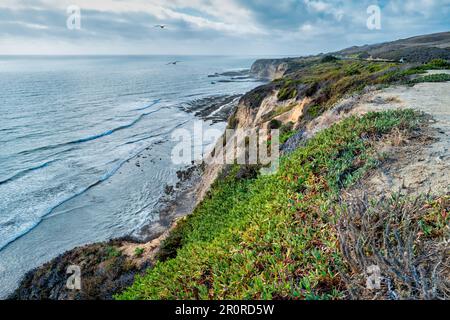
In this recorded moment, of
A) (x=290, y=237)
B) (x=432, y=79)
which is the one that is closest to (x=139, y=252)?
(x=290, y=237)

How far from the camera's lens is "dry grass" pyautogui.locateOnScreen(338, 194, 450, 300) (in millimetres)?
3795

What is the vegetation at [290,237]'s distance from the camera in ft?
15.5

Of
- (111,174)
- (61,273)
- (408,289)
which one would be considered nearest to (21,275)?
(61,273)

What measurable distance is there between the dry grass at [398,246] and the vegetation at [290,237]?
1.01ft

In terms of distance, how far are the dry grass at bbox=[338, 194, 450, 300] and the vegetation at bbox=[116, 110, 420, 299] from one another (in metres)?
0.31

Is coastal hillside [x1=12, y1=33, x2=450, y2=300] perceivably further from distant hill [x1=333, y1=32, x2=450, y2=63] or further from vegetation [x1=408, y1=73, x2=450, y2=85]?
distant hill [x1=333, y1=32, x2=450, y2=63]

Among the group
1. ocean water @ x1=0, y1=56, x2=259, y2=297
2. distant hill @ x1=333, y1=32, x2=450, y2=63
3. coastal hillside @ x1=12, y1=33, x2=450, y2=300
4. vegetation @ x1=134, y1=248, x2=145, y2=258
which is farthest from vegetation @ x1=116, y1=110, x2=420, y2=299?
distant hill @ x1=333, y1=32, x2=450, y2=63

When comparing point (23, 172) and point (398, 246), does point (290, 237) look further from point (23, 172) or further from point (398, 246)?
point (23, 172)

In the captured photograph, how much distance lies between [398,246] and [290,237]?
6.32 ft

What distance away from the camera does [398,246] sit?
4180mm

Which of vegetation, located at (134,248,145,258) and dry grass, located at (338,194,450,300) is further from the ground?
dry grass, located at (338,194,450,300)

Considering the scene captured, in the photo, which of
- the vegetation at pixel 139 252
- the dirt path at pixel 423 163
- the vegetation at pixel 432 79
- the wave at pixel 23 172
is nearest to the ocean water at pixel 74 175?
the wave at pixel 23 172
